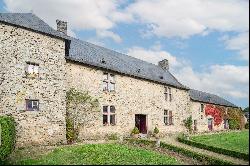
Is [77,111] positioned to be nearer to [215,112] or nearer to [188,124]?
[188,124]

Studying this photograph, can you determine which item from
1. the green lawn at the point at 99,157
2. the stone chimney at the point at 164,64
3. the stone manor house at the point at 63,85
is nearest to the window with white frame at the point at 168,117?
the stone manor house at the point at 63,85

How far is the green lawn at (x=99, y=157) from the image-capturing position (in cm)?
1471

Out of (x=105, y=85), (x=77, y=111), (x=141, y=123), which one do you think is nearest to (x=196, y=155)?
(x=77, y=111)

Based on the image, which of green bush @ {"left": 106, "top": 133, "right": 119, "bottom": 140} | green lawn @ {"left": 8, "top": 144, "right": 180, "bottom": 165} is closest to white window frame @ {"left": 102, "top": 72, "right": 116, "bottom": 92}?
green bush @ {"left": 106, "top": 133, "right": 119, "bottom": 140}

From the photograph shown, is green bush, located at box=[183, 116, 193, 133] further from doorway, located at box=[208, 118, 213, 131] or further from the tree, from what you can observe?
the tree

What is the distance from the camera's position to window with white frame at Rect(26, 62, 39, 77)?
792 inches

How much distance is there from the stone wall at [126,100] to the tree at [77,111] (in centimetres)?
41

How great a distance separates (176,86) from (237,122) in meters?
17.9

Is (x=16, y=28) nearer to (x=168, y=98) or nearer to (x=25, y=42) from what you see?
(x=25, y=42)

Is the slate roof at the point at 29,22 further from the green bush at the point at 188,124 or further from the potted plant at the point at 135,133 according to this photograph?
the green bush at the point at 188,124

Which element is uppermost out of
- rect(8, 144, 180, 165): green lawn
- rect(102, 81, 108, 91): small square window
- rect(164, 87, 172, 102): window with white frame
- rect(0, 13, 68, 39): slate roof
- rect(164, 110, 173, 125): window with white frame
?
rect(0, 13, 68, 39): slate roof

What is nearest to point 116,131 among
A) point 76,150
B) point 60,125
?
point 60,125

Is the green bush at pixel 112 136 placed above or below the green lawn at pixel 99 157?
below

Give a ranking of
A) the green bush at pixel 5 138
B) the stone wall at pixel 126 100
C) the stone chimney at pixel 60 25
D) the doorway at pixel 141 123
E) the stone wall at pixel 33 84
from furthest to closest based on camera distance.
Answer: the doorway at pixel 141 123
the stone chimney at pixel 60 25
the stone wall at pixel 126 100
the stone wall at pixel 33 84
the green bush at pixel 5 138
